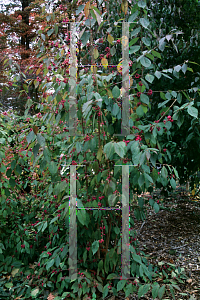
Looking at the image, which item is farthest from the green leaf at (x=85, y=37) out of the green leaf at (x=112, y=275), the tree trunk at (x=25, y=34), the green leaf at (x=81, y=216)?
the tree trunk at (x=25, y=34)

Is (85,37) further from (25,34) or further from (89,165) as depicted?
(25,34)

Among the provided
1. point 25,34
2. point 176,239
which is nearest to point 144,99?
point 176,239

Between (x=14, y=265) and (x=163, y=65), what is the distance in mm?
2098

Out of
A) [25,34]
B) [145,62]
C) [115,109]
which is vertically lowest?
[115,109]

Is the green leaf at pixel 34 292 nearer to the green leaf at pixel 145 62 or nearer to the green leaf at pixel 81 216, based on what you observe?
the green leaf at pixel 81 216

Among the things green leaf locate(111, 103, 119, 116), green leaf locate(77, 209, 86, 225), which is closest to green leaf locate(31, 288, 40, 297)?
green leaf locate(77, 209, 86, 225)

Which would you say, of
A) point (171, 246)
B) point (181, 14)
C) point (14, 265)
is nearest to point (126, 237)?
point (14, 265)

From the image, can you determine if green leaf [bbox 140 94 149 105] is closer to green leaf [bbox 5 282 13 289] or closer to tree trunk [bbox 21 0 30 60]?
green leaf [bbox 5 282 13 289]

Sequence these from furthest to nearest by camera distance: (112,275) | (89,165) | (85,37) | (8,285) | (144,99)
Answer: (8,285) < (112,275) < (89,165) < (144,99) < (85,37)

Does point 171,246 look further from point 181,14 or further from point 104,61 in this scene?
point 181,14

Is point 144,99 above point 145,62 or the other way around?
the other way around

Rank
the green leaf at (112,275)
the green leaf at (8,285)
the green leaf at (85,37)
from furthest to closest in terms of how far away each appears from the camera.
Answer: the green leaf at (8,285) → the green leaf at (112,275) → the green leaf at (85,37)

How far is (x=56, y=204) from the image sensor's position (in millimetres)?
1583

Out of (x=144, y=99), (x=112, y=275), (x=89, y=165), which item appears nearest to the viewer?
(x=144, y=99)
